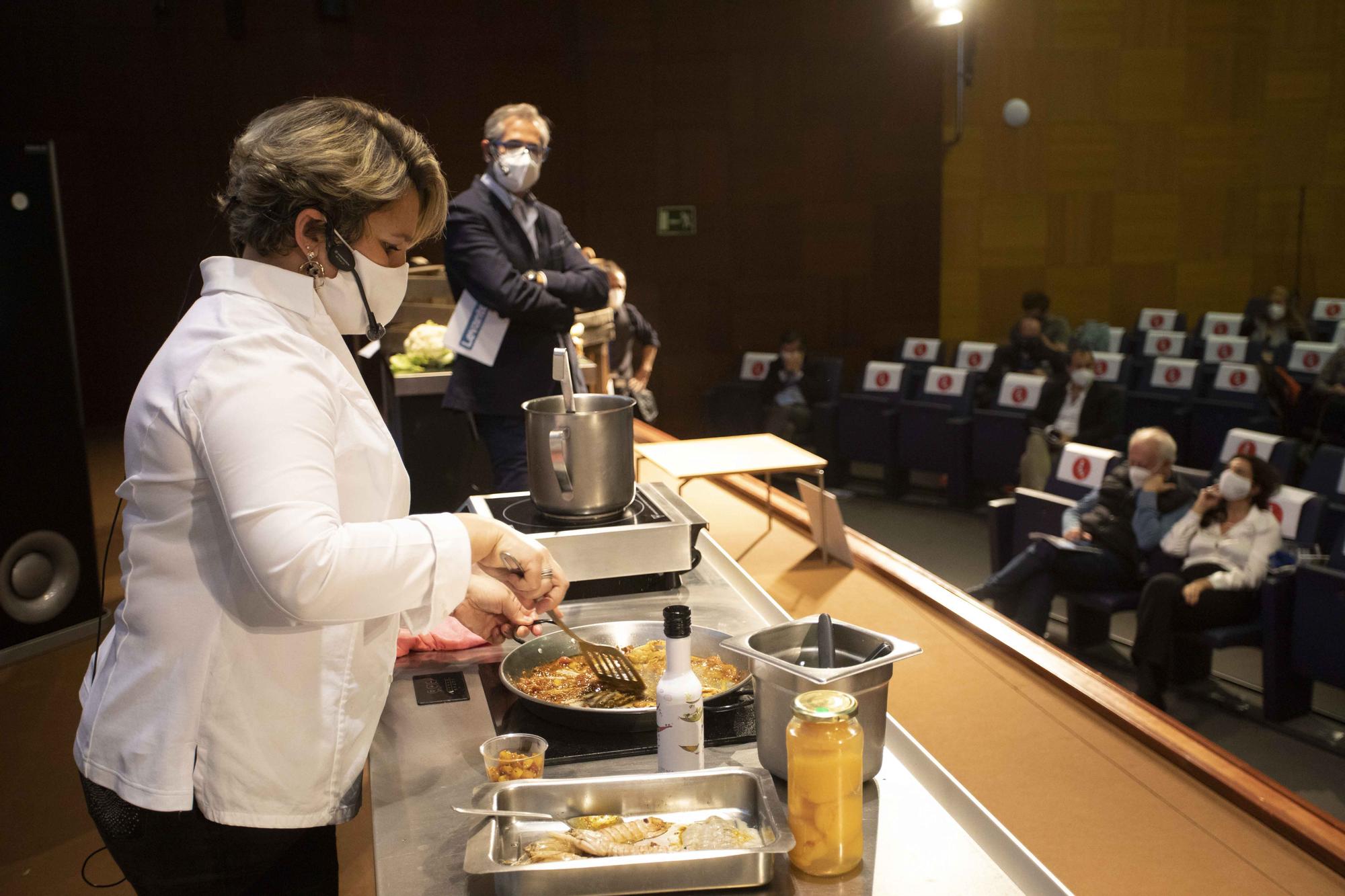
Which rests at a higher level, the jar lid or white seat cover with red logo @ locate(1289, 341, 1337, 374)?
the jar lid

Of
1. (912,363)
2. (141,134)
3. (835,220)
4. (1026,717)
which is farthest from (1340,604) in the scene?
(141,134)

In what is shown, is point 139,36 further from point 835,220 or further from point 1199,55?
point 1199,55

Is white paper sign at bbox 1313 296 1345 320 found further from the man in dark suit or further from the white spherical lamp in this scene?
the man in dark suit

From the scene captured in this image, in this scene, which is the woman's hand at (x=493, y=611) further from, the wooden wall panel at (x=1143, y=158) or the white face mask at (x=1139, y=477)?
the wooden wall panel at (x=1143, y=158)

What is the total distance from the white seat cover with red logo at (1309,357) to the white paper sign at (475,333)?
596 cm

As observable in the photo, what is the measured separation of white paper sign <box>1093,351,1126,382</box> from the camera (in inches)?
273

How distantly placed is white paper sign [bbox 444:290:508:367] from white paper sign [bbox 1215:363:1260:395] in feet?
17.2

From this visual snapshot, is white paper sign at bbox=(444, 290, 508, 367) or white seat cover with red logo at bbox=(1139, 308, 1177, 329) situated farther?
white seat cover with red logo at bbox=(1139, 308, 1177, 329)

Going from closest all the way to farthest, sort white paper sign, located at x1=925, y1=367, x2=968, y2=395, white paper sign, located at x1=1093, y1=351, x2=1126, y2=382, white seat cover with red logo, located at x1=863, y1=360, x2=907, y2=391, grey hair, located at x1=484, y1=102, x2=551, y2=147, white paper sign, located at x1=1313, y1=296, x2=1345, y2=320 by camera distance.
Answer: grey hair, located at x1=484, y1=102, x2=551, y2=147 → white paper sign, located at x1=925, y1=367, x2=968, y2=395 → white paper sign, located at x1=1093, y1=351, x2=1126, y2=382 → white seat cover with red logo, located at x1=863, y1=360, x2=907, y2=391 → white paper sign, located at x1=1313, y1=296, x2=1345, y2=320

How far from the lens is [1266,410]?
19.9ft

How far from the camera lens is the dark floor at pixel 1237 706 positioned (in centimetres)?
320

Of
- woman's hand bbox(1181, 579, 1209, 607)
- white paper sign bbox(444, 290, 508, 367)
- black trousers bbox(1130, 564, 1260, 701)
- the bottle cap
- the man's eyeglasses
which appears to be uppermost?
the man's eyeglasses

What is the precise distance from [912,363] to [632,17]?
3.22m

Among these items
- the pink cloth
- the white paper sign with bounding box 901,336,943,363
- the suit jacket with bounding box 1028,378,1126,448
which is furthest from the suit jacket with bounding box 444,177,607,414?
the white paper sign with bounding box 901,336,943,363
